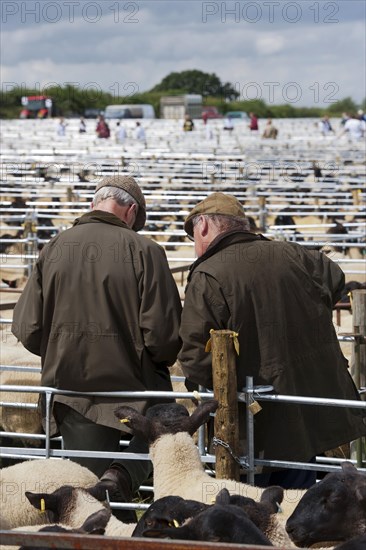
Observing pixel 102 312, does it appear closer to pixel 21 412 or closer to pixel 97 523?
pixel 97 523

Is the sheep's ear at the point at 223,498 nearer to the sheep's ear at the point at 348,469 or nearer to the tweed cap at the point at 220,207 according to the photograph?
the sheep's ear at the point at 348,469

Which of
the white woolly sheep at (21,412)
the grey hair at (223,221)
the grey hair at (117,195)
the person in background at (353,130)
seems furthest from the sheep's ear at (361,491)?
the person in background at (353,130)

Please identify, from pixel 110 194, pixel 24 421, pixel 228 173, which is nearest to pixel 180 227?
pixel 228 173

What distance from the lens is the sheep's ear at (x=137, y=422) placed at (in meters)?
4.12

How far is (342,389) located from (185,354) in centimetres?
76

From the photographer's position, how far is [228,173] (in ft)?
72.8

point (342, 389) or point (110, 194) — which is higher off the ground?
point (110, 194)

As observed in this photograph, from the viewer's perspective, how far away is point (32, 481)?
14.4 feet

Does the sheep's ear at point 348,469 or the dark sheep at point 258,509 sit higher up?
the sheep's ear at point 348,469

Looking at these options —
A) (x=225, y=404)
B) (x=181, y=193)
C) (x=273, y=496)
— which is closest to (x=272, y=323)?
(x=225, y=404)

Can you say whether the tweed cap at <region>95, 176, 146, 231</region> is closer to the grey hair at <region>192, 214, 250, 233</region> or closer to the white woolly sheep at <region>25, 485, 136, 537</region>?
the grey hair at <region>192, 214, 250, 233</region>

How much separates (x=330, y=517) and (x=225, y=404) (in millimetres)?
900

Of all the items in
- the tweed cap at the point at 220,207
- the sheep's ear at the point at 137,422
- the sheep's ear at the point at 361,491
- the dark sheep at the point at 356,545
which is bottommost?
the sheep's ear at the point at 361,491

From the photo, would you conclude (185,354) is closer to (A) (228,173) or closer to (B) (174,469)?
(B) (174,469)
